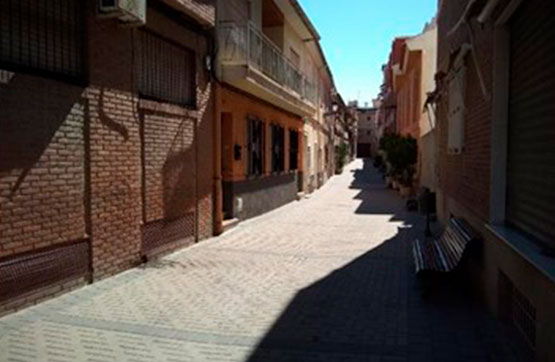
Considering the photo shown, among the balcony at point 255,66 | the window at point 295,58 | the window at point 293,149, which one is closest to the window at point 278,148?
the balcony at point 255,66

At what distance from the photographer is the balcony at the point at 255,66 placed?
36.5ft

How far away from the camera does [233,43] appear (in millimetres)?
11281

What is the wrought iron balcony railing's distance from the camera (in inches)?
438

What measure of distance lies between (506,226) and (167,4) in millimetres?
6153

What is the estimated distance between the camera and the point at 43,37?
5.92m

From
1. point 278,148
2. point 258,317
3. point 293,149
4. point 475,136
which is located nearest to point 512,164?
point 475,136

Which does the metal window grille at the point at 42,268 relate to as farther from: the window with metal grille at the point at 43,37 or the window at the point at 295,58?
the window at the point at 295,58

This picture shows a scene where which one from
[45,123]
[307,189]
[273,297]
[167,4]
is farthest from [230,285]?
[307,189]

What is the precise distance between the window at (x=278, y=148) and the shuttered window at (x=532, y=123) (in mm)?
11576

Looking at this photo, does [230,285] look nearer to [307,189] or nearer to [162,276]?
[162,276]

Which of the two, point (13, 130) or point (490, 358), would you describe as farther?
point (13, 130)

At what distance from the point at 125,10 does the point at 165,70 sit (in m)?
2.30

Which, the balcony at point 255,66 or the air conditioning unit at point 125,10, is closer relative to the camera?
the air conditioning unit at point 125,10

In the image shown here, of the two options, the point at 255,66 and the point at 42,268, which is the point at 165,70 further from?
the point at 42,268
